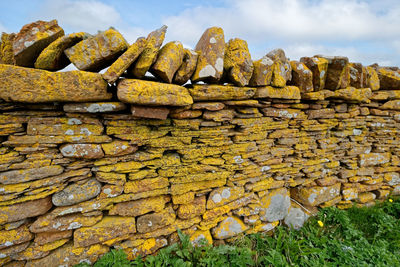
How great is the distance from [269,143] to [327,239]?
247 cm

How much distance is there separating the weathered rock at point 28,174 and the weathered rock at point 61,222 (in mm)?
656

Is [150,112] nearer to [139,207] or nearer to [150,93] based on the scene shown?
[150,93]

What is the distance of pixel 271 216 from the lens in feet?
13.5

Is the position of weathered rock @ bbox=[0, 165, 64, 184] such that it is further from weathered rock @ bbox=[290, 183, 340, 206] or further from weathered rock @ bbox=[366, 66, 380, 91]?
weathered rock @ bbox=[366, 66, 380, 91]

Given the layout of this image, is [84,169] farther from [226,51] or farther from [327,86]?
[327,86]

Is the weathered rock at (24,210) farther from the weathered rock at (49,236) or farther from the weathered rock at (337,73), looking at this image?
the weathered rock at (337,73)

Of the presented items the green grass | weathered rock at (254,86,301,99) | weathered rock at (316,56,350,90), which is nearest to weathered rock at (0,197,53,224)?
the green grass

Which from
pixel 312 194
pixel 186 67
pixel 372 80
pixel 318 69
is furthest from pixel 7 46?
pixel 372 80

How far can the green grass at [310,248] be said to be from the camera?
314 cm

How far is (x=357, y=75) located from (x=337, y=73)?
3.34ft

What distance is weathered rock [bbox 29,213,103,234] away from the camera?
8.62 ft

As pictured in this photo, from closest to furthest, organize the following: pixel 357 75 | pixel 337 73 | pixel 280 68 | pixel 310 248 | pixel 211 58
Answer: pixel 211 58
pixel 280 68
pixel 310 248
pixel 337 73
pixel 357 75

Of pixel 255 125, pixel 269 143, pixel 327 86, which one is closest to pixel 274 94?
pixel 255 125

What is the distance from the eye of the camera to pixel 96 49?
2.34 m
